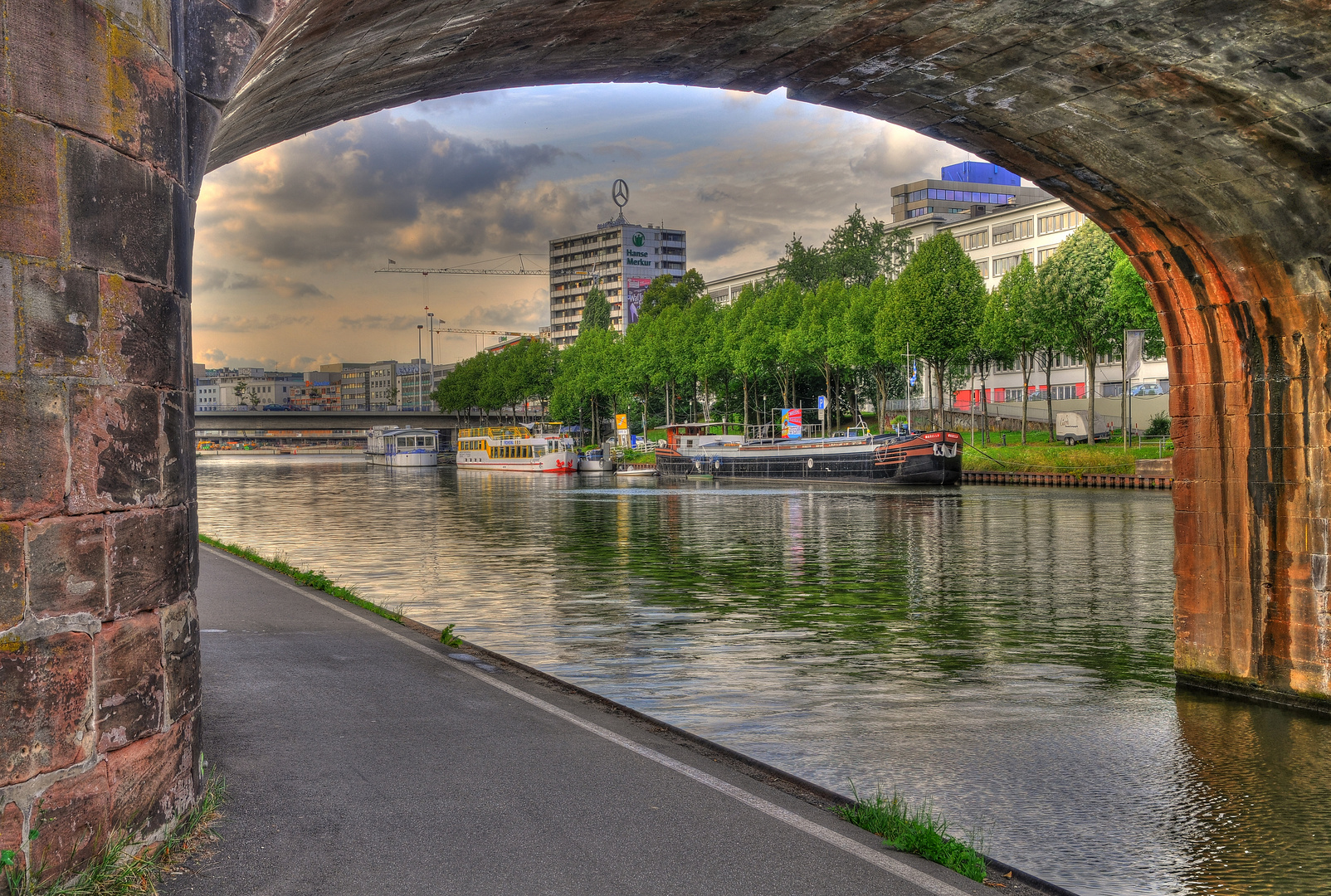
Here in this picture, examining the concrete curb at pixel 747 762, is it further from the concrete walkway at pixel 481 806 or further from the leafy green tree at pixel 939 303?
the leafy green tree at pixel 939 303

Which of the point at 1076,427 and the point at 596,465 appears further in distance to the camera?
the point at 596,465

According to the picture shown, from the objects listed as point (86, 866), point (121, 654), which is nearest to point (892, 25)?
point (121, 654)

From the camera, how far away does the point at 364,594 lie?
19266 millimetres

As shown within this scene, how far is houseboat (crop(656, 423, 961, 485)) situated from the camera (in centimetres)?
6016

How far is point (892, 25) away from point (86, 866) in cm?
812

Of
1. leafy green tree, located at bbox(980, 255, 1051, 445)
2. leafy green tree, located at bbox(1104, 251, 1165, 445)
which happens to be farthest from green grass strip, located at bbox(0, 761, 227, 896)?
leafy green tree, located at bbox(980, 255, 1051, 445)

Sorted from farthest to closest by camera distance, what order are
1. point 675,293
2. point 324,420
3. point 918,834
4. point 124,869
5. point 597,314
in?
point 324,420 < point 597,314 < point 675,293 < point 918,834 < point 124,869

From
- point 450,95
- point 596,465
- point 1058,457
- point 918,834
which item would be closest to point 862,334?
point 1058,457

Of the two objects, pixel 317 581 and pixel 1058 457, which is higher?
pixel 1058 457

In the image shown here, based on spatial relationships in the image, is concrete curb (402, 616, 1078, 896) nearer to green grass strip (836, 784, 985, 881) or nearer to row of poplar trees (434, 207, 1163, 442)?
green grass strip (836, 784, 985, 881)

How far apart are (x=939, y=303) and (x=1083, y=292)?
8.46 meters

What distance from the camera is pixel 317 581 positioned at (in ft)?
59.5

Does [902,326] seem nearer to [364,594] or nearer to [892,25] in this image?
[364,594]

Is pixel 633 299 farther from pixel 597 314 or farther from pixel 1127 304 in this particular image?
pixel 1127 304
